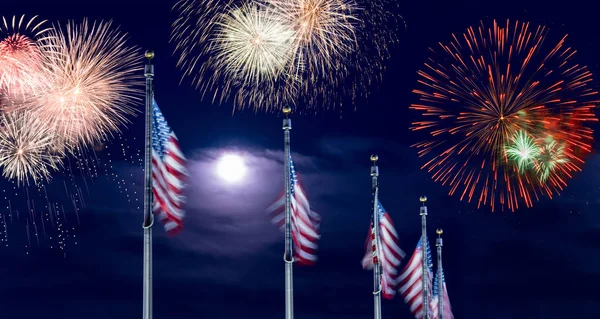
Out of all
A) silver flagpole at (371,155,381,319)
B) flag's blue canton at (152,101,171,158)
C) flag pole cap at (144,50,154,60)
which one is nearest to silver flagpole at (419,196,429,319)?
silver flagpole at (371,155,381,319)

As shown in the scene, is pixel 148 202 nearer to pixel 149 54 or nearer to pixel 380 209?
pixel 149 54

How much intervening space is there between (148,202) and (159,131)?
2841 millimetres

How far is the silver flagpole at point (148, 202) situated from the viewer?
31.2 m

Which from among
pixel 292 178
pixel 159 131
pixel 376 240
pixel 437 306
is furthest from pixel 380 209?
pixel 437 306

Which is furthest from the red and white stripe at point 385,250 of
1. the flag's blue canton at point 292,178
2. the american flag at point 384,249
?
the flag's blue canton at point 292,178

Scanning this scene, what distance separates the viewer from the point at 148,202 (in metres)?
32.2

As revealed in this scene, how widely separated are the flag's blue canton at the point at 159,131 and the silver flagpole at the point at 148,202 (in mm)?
604

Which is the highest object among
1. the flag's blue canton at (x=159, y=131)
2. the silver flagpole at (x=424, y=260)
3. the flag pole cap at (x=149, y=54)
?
the flag pole cap at (x=149, y=54)

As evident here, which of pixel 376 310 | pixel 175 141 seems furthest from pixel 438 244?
pixel 175 141

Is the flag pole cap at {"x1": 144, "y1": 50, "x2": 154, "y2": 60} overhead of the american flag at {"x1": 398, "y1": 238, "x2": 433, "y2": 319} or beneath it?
overhead

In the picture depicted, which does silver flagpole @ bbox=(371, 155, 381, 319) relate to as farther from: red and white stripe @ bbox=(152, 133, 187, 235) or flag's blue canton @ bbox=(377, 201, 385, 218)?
red and white stripe @ bbox=(152, 133, 187, 235)

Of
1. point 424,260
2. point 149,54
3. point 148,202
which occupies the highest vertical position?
point 149,54

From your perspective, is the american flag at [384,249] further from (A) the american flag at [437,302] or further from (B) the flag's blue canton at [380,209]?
(A) the american flag at [437,302]

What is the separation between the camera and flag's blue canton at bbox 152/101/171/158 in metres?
33.4
